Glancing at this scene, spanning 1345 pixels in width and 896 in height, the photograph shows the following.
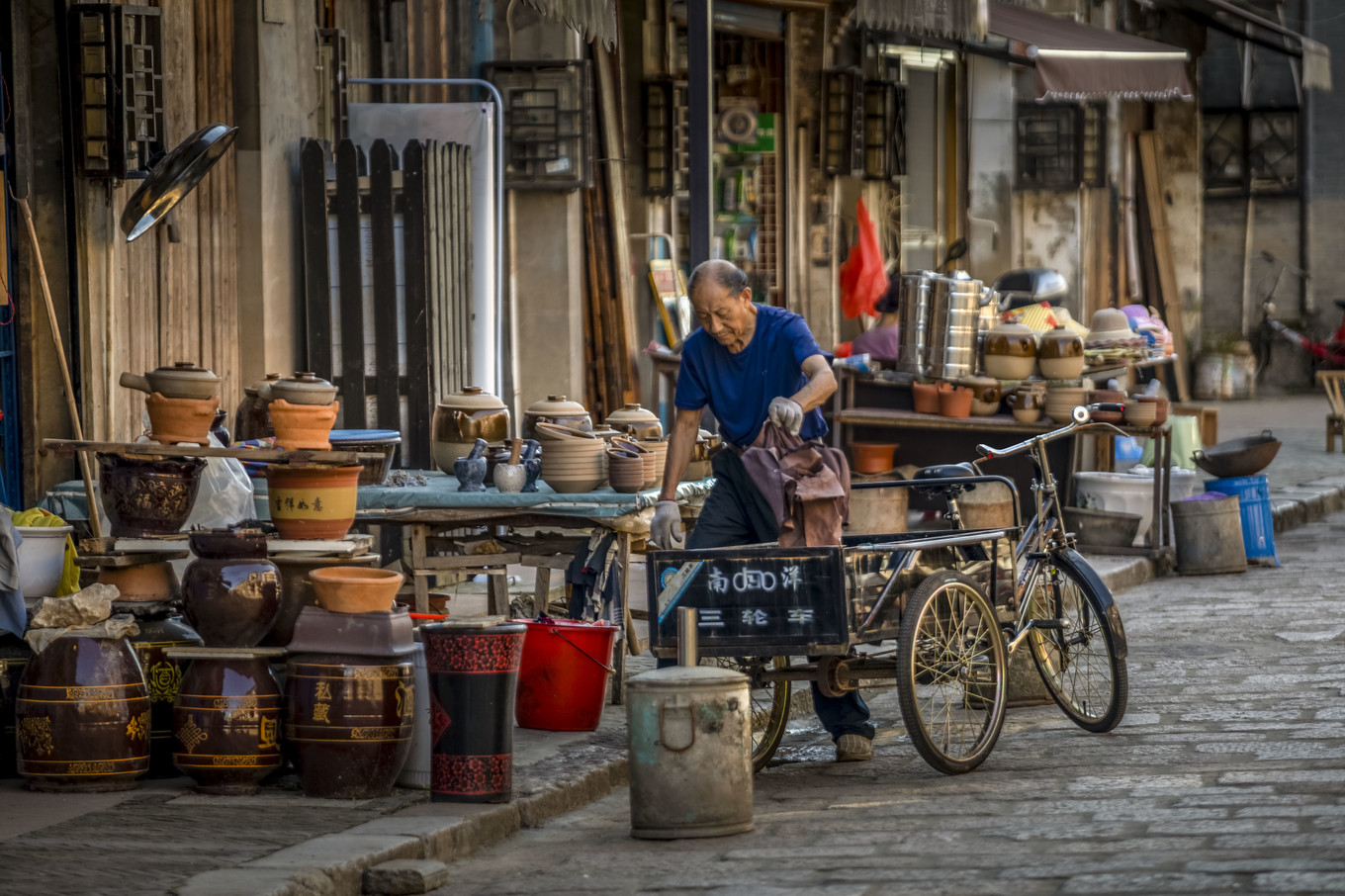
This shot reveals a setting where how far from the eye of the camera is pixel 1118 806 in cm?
580

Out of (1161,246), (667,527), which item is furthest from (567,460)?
(1161,246)

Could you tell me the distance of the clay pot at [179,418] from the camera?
6.65 metres

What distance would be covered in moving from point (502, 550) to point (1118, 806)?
3085mm

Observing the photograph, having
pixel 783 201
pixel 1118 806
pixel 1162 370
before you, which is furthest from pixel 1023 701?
pixel 1162 370

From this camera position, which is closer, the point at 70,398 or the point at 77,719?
the point at 77,719

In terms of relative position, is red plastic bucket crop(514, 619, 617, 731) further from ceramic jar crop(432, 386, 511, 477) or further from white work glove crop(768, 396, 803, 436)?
ceramic jar crop(432, 386, 511, 477)

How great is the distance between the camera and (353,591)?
19.7 ft

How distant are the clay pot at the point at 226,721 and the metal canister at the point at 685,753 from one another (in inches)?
48.4

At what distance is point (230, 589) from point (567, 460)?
73.2 inches

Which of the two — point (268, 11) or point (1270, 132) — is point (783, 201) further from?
point (1270, 132)

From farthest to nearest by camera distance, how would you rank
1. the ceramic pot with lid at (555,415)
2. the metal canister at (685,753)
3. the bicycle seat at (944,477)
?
1. the ceramic pot with lid at (555,415)
2. the bicycle seat at (944,477)
3. the metal canister at (685,753)

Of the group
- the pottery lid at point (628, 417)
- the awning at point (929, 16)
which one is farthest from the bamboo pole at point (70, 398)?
the awning at point (929, 16)

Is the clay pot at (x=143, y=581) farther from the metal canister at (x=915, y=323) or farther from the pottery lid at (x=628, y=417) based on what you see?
the metal canister at (x=915, y=323)

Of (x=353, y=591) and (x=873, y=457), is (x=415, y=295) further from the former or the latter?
(x=353, y=591)
